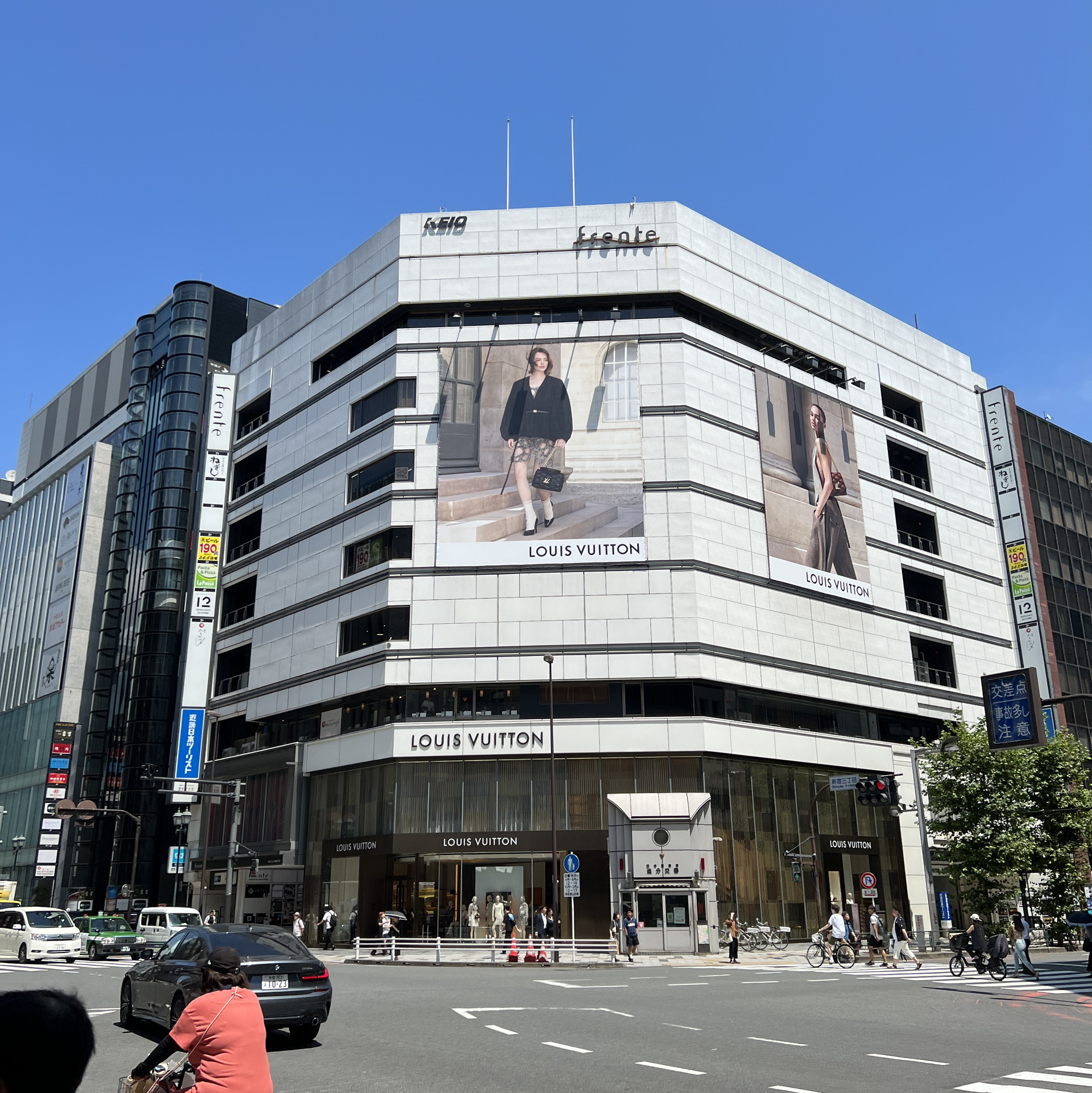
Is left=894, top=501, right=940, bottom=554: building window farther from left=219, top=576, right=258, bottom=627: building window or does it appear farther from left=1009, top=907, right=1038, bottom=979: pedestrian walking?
left=219, top=576, right=258, bottom=627: building window

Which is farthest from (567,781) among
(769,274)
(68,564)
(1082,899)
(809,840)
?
(68,564)

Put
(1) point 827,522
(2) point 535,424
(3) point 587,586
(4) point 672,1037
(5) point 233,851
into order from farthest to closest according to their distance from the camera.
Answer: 1. (1) point 827,522
2. (2) point 535,424
3. (3) point 587,586
4. (5) point 233,851
5. (4) point 672,1037

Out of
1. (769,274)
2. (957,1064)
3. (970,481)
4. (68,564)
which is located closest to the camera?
(957,1064)

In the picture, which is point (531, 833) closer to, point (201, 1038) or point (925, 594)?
point (925, 594)

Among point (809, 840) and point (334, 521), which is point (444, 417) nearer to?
point (334, 521)

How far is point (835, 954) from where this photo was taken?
116 ft

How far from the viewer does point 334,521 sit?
53.6 metres

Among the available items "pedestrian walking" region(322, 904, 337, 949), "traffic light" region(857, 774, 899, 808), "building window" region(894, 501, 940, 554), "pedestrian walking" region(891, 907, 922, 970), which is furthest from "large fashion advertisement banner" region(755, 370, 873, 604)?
"pedestrian walking" region(322, 904, 337, 949)

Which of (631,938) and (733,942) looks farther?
(631,938)

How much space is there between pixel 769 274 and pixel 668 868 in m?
33.0

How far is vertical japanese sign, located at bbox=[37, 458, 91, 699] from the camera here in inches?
3280

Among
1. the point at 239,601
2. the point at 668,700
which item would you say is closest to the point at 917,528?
the point at 668,700

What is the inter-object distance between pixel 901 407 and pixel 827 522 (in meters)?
14.0

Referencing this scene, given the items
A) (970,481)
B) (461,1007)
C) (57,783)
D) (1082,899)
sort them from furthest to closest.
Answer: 1. (57,783)
2. (970,481)
3. (1082,899)
4. (461,1007)
